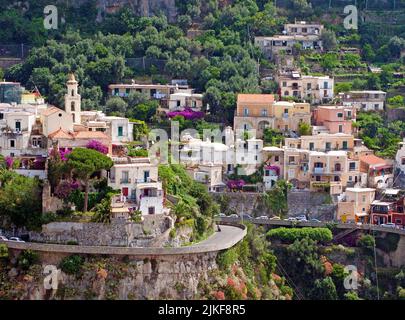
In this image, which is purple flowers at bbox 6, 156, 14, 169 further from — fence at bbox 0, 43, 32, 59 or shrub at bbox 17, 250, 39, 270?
fence at bbox 0, 43, 32, 59

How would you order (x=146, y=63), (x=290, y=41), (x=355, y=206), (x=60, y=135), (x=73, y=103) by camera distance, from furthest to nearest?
(x=290, y=41)
(x=146, y=63)
(x=355, y=206)
(x=73, y=103)
(x=60, y=135)

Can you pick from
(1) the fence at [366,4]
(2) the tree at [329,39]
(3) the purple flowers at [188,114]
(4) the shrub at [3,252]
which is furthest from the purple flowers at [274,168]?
(1) the fence at [366,4]

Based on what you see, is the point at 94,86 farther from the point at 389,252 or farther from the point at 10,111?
the point at 389,252

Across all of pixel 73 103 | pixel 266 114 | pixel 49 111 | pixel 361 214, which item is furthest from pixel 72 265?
pixel 266 114

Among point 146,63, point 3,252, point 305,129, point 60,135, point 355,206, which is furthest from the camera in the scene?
point 146,63

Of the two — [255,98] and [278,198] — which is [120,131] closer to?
[278,198]

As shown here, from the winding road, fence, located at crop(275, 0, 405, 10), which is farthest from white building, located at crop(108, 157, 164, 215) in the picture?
fence, located at crop(275, 0, 405, 10)
